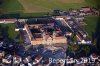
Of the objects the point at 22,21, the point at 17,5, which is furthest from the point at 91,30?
the point at 17,5

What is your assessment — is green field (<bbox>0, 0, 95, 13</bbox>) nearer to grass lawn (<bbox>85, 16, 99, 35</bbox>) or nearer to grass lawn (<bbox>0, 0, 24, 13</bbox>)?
grass lawn (<bbox>0, 0, 24, 13</bbox>)

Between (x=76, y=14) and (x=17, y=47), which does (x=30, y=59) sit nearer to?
(x=17, y=47)

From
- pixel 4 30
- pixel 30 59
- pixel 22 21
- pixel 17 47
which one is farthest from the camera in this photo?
pixel 22 21

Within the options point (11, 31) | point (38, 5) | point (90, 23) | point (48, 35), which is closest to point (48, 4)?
point (38, 5)

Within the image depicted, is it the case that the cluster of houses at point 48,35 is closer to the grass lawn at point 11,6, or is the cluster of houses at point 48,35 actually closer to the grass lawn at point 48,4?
the grass lawn at point 48,4

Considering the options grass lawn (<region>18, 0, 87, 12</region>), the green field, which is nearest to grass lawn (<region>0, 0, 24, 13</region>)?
the green field

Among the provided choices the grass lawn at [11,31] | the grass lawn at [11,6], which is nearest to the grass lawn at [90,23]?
the grass lawn at [11,31]
